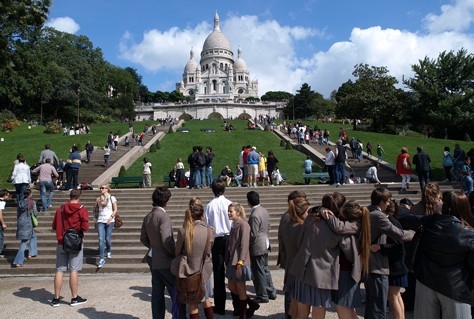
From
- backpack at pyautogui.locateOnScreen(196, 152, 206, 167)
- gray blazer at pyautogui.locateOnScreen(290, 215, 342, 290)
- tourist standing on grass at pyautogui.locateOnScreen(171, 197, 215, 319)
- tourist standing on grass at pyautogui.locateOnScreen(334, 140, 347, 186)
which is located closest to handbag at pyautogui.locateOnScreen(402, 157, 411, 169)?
tourist standing on grass at pyautogui.locateOnScreen(334, 140, 347, 186)

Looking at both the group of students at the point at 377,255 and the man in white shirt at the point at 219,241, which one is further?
the man in white shirt at the point at 219,241

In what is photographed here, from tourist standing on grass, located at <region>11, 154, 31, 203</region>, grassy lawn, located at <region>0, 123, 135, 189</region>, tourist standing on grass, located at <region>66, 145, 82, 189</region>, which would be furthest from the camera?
grassy lawn, located at <region>0, 123, 135, 189</region>

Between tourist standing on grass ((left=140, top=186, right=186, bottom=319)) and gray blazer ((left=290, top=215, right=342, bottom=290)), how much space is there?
1.69 m

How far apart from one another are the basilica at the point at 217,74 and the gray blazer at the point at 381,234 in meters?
118

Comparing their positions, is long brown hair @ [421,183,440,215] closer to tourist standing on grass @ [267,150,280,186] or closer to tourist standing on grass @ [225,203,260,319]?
tourist standing on grass @ [225,203,260,319]

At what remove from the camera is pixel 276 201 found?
12539 millimetres

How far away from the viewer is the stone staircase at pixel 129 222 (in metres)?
8.55

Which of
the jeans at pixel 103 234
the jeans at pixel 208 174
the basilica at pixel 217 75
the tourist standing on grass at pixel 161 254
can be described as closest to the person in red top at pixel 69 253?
the tourist standing on grass at pixel 161 254

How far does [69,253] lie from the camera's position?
6270 mm

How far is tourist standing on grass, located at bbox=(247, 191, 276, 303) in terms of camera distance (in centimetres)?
589

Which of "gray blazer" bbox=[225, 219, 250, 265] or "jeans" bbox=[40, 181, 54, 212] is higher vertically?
"jeans" bbox=[40, 181, 54, 212]

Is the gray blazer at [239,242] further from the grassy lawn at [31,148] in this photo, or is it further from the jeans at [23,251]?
the grassy lawn at [31,148]

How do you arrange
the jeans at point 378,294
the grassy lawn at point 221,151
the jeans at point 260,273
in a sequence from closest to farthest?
the jeans at point 378,294, the jeans at point 260,273, the grassy lawn at point 221,151

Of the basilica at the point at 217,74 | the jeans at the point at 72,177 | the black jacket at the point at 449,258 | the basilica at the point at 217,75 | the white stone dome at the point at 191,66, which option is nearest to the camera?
the black jacket at the point at 449,258
